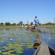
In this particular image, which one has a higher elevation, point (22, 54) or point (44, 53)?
point (44, 53)

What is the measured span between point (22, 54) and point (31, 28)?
12551mm

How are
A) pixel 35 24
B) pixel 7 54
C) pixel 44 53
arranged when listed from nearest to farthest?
1. pixel 44 53
2. pixel 7 54
3. pixel 35 24

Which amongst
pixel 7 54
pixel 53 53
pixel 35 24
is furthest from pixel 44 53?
pixel 35 24

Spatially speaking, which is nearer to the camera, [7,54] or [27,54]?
[7,54]

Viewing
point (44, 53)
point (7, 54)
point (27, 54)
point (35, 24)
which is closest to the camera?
point (44, 53)

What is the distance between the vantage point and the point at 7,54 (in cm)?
604

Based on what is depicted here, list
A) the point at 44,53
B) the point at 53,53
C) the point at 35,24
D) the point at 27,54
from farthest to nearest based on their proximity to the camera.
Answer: the point at 35,24, the point at 27,54, the point at 53,53, the point at 44,53

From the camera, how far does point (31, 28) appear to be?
18.9 m

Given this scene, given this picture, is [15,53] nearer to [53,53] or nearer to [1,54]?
[1,54]

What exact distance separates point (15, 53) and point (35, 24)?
12.5 metres

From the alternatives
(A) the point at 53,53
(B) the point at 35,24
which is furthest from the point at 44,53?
(B) the point at 35,24

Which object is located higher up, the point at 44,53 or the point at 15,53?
the point at 44,53

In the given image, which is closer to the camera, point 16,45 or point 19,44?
point 16,45

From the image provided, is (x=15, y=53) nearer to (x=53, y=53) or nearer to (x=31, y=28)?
(x=53, y=53)
